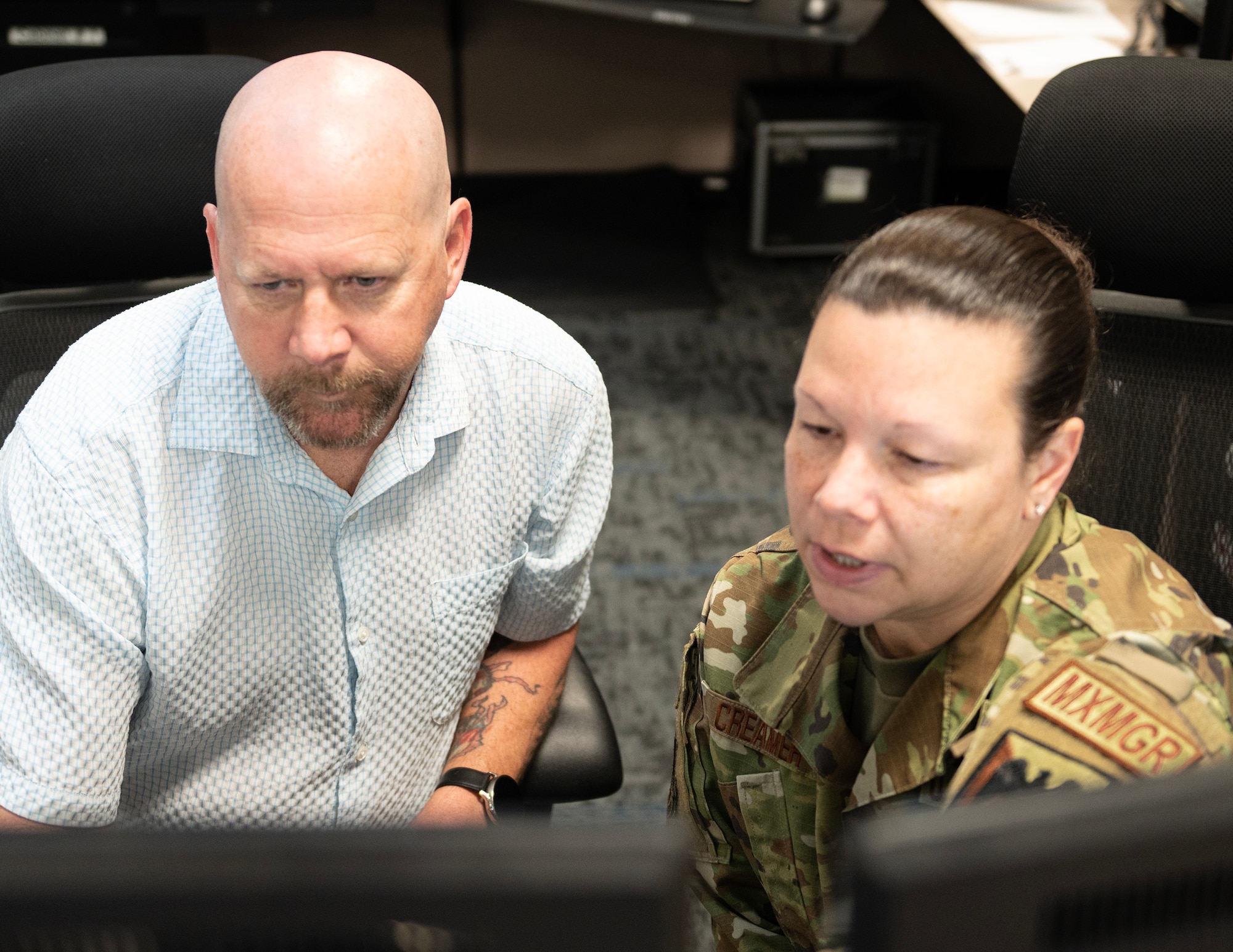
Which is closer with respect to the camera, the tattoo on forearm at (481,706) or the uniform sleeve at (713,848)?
the uniform sleeve at (713,848)

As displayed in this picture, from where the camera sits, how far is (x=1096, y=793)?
36 cm

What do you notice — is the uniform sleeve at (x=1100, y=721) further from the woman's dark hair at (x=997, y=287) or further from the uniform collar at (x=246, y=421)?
the uniform collar at (x=246, y=421)

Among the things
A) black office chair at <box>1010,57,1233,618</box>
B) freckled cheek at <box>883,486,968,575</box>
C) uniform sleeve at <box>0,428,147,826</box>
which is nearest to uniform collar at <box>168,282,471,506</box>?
uniform sleeve at <box>0,428,147,826</box>

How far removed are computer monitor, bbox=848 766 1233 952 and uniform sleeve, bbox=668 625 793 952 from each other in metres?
0.71

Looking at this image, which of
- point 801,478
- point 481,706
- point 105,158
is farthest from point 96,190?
point 801,478

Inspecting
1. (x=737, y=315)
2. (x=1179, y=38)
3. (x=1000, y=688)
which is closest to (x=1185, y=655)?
(x=1000, y=688)

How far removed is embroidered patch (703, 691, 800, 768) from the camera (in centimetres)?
99

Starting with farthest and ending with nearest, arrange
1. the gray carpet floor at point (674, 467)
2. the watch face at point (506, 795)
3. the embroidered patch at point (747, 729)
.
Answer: the gray carpet floor at point (674, 467)
the watch face at point (506, 795)
the embroidered patch at point (747, 729)

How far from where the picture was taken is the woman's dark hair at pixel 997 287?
32.3 inches

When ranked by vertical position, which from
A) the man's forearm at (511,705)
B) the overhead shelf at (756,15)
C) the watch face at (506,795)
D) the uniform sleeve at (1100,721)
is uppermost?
the overhead shelf at (756,15)

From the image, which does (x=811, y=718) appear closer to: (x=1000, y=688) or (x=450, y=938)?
(x=1000, y=688)

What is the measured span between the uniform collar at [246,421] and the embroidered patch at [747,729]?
32 centimetres

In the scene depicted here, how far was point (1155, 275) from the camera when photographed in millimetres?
1216

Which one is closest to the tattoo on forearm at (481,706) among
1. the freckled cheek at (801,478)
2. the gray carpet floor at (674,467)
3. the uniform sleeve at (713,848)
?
the uniform sleeve at (713,848)
